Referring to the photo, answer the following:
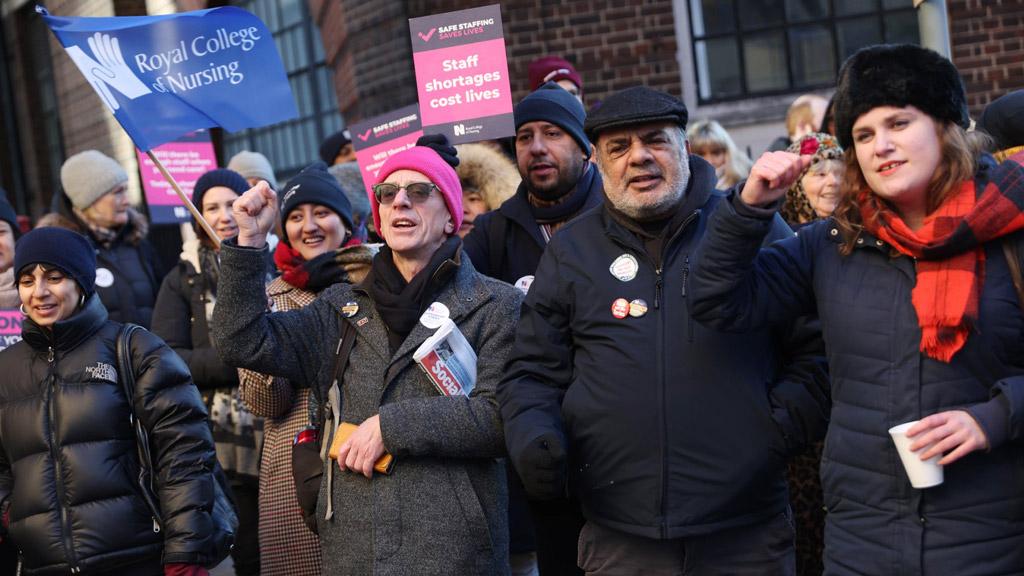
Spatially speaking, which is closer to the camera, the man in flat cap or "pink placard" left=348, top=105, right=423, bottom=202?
the man in flat cap

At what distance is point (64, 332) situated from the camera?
183 inches

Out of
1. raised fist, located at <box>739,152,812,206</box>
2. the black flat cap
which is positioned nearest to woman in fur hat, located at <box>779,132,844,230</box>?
the black flat cap

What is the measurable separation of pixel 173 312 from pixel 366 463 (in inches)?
105

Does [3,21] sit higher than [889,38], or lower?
higher

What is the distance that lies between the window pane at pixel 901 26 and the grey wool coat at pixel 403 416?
7.47 metres

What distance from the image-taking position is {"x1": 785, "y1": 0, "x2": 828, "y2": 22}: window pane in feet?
35.7

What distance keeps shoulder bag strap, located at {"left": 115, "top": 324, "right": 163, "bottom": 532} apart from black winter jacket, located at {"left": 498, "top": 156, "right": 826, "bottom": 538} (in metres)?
1.46

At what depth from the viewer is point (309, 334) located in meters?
4.34

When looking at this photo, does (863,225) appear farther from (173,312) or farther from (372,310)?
(173,312)

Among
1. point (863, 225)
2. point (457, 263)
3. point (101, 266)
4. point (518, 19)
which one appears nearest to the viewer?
point (863, 225)

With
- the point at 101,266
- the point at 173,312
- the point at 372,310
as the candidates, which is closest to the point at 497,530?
the point at 372,310

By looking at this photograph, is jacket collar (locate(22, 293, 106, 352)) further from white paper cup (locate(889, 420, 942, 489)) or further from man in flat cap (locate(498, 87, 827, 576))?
white paper cup (locate(889, 420, 942, 489))

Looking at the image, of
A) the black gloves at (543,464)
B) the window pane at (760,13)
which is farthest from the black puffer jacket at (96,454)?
the window pane at (760,13)

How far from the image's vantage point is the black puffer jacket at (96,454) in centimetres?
450
